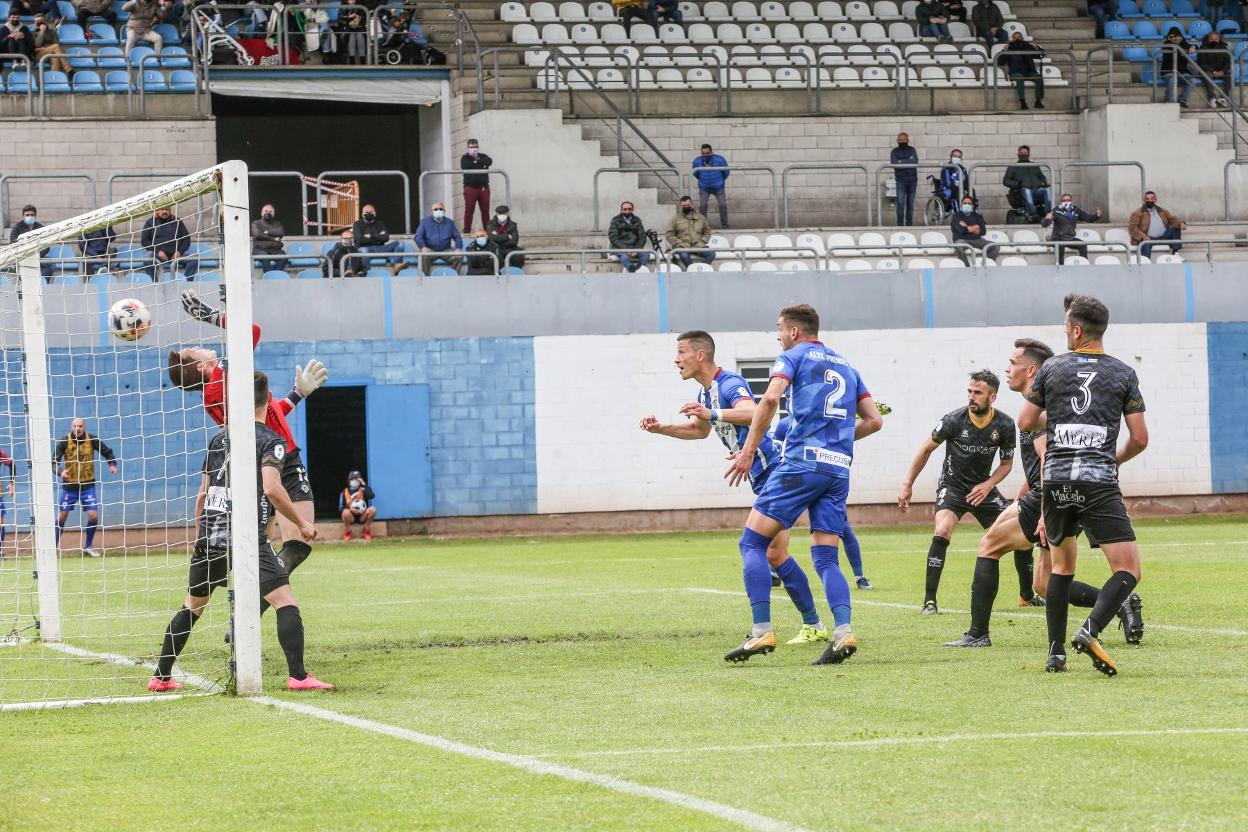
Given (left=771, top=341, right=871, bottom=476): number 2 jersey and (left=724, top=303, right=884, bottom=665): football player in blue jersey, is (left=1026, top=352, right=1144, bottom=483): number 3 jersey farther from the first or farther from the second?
(left=771, top=341, right=871, bottom=476): number 2 jersey

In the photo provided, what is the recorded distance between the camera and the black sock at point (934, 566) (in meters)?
A: 13.2

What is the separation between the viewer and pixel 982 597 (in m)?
10.8

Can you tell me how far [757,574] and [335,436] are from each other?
17.9 metres

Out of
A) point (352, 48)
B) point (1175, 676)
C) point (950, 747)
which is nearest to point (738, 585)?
point (1175, 676)

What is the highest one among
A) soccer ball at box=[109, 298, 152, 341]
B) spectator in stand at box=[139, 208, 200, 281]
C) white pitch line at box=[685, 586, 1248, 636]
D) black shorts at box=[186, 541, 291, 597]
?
spectator in stand at box=[139, 208, 200, 281]

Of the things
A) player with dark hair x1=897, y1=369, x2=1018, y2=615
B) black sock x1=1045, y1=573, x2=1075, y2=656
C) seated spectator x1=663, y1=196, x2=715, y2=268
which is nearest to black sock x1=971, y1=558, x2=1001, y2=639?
black sock x1=1045, y1=573, x2=1075, y2=656

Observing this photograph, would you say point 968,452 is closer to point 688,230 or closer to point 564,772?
point 564,772

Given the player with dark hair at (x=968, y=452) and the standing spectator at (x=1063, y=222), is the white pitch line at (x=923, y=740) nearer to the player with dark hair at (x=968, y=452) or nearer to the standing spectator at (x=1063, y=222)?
the player with dark hair at (x=968, y=452)

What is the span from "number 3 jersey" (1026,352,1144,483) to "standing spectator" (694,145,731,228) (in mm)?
22870

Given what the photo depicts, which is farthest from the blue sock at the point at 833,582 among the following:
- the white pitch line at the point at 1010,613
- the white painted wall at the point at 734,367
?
the white painted wall at the point at 734,367

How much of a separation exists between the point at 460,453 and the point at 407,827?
71.8ft

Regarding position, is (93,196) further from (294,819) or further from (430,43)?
(294,819)

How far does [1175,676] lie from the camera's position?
8.99m

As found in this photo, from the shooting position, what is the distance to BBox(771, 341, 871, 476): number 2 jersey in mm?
10195
